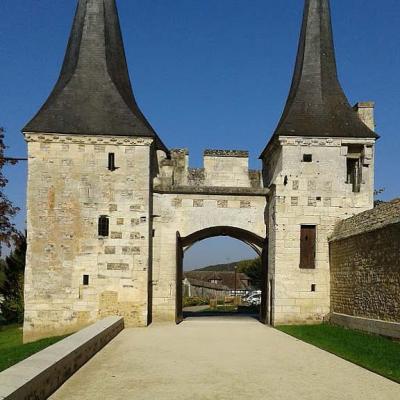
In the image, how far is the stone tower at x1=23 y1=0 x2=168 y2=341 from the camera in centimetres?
1581

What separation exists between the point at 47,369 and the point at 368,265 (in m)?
8.77

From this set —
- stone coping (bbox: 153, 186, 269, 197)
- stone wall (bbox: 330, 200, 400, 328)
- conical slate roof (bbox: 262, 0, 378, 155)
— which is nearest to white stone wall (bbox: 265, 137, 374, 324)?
conical slate roof (bbox: 262, 0, 378, 155)

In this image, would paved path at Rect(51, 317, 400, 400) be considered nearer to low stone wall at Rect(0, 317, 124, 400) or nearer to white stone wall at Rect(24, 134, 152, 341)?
low stone wall at Rect(0, 317, 124, 400)

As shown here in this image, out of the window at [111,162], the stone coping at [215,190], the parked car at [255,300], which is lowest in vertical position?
the parked car at [255,300]

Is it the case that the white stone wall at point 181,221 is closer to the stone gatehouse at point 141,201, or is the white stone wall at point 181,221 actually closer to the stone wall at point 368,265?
the stone gatehouse at point 141,201

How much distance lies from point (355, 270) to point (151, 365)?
7167 mm

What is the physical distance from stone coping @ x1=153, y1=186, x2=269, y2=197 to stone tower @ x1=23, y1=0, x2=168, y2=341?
98 centimetres

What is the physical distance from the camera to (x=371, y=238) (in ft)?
42.6

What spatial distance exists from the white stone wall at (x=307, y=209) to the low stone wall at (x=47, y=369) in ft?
24.8

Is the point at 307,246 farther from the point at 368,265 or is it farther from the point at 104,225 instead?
the point at 104,225

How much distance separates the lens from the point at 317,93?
1767 cm

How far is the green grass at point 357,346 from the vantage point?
8.28 metres

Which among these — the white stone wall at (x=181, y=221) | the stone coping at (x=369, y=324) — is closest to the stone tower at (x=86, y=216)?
the white stone wall at (x=181, y=221)

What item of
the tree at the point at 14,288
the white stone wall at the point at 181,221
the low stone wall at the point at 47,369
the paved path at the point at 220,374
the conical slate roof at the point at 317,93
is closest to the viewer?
the low stone wall at the point at 47,369
